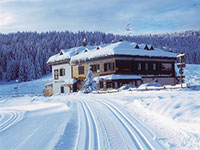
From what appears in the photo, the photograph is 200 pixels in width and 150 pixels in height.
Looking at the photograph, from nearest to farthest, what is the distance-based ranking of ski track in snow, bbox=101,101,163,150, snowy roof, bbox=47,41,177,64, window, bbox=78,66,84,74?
ski track in snow, bbox=101,101,163,150
snowy roof, bbox=47,41,177,64
window, bbox=78,66,84,74

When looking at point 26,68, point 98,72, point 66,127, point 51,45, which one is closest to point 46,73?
point 26,68

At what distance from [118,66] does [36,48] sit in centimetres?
9082

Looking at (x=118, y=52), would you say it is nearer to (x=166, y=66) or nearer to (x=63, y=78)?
(x=166, y=66)

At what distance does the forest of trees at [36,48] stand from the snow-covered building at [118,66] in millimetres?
47848

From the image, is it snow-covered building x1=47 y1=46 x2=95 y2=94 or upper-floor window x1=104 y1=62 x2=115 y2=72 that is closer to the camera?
upper-floor window x1=104 y1=62 x2=115 y2=72

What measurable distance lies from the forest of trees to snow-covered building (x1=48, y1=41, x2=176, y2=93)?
4785cm

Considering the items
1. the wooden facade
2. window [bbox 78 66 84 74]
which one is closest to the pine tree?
the wooden facade

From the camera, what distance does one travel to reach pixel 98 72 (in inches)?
1667

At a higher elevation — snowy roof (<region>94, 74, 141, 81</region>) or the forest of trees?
the forest of trees

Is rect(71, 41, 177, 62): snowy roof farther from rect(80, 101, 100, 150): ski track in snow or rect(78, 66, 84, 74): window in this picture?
rect(80, 101, 100, 150): ski track in snow

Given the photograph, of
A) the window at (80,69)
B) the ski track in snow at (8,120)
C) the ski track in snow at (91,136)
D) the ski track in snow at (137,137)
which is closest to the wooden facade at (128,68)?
the window at (80,69)

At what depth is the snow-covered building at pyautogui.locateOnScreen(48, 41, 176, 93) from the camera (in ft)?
130

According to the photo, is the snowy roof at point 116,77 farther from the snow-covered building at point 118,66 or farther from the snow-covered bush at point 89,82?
the snow-covered bush at point 89,82

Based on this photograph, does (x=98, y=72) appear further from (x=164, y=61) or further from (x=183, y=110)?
(x=183, y=110)
